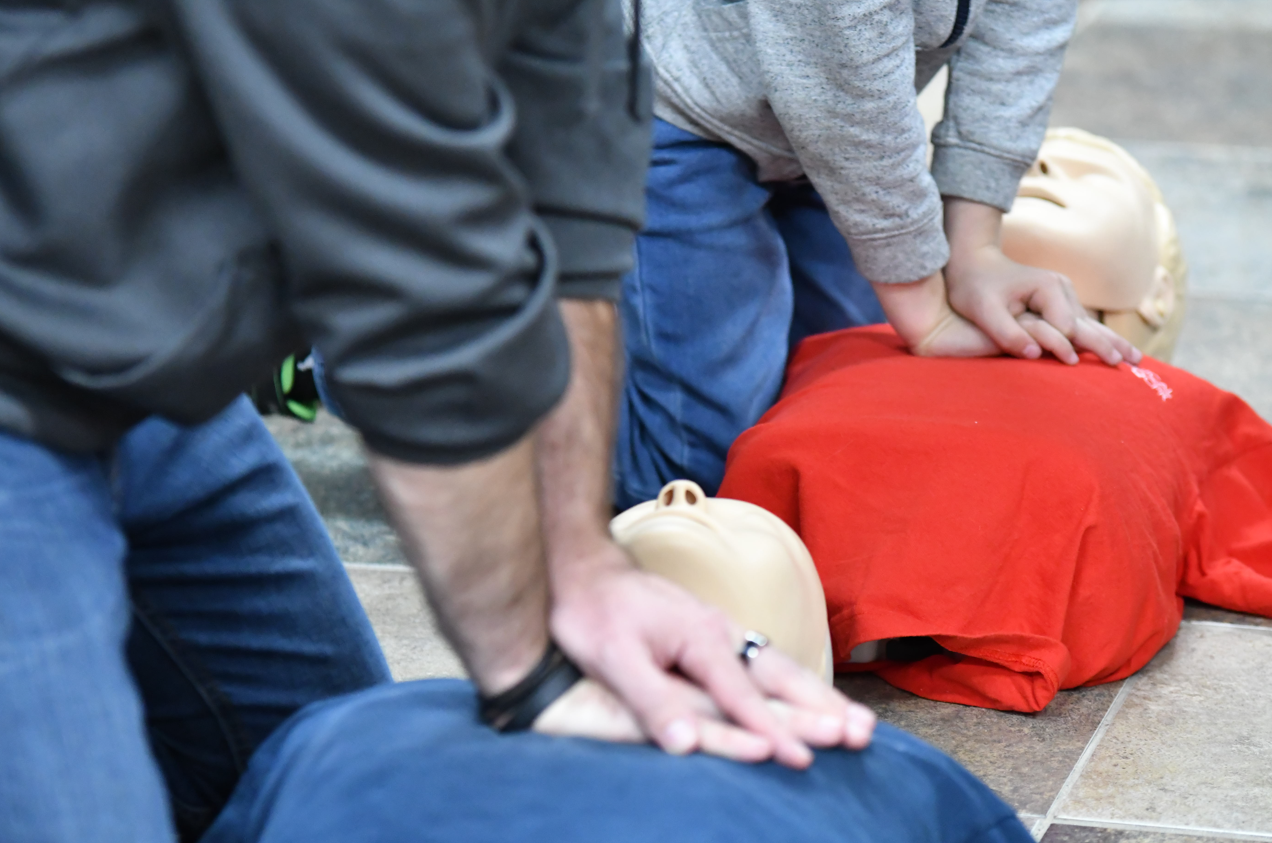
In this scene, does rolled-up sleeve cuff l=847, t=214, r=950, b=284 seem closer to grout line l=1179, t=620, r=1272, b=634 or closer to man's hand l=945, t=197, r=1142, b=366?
man's hand l=945, t=197, r=1142, b=366

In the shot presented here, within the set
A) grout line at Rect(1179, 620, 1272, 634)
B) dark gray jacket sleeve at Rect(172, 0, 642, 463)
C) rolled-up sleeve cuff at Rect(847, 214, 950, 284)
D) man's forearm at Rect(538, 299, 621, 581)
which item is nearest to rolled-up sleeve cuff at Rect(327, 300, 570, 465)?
dark gray jacket sleeve at Rect(172, 0, 642, 463)

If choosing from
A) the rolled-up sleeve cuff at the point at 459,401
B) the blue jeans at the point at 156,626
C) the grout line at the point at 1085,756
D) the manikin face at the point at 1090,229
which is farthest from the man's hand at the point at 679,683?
the manikin face at the point at 1090,229

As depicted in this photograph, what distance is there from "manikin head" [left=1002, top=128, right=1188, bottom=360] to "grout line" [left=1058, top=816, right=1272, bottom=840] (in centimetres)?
80

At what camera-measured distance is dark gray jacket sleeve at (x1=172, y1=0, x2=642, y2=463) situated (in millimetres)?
642

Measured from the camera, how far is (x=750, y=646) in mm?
875

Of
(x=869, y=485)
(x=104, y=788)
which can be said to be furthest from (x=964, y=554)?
(x=104, y=788)

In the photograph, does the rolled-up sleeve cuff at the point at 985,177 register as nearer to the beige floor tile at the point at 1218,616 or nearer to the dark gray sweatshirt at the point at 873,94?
the dark gray sweatshirt at the point at 873,94

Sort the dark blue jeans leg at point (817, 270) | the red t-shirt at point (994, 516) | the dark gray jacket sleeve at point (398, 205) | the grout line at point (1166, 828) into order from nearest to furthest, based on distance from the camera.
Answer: the dark gray jacket sleeve at point (398, 205), the grout line at point (1166, 828), the red t-shirt at point (994, 516), the dark blue jeans leg at point (817, 270)

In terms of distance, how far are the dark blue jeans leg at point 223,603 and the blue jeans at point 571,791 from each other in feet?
0.70

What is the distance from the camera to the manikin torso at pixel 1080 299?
3.68ft

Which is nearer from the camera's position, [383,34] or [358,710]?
[383,34]

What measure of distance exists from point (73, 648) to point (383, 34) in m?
0.41

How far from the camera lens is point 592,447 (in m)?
0.95

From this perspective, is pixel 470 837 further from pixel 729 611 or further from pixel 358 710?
pixel 729 611
